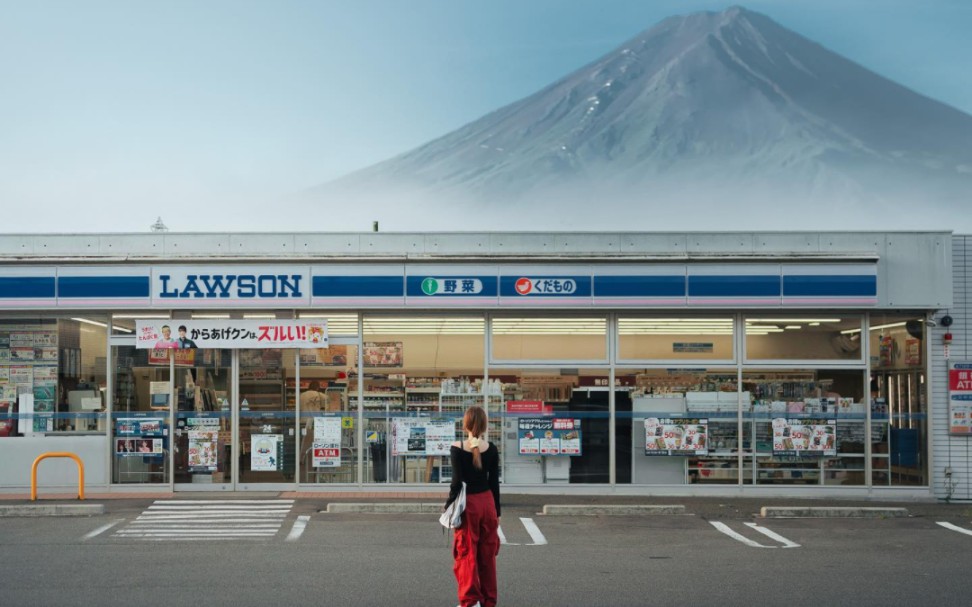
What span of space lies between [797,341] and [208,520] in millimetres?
9796

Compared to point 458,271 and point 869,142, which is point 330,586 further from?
point 869,142

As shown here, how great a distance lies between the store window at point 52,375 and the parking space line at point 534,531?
7.50 meters

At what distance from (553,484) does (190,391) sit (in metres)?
6.16

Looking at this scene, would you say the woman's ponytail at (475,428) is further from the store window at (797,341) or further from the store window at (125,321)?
the store window at (125,321)

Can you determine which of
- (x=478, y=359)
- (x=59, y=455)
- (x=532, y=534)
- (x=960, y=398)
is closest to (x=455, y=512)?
(x=532, y=534)

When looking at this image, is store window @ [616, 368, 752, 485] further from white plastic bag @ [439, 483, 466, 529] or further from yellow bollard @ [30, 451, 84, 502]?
white plastic bag @ [439, 483, 466, 529]

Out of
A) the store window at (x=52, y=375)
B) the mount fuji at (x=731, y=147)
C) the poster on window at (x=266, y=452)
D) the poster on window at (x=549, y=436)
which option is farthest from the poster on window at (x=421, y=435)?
the mount fuji at (x=731, y=147)

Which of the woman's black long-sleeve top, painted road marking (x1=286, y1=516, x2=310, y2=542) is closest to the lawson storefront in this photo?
painted road marking (x1=286, y1=516, x2=310, y2=542)

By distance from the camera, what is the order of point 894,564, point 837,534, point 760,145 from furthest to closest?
point 760,145 → point 837,534 → point 894,564

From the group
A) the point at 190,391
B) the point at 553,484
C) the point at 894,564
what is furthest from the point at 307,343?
the point at 894,564

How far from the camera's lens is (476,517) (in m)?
8.27

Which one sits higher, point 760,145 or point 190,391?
point 760,145

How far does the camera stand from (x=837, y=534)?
13664 millimetres

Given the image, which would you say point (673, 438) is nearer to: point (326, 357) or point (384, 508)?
point (384, 508)
